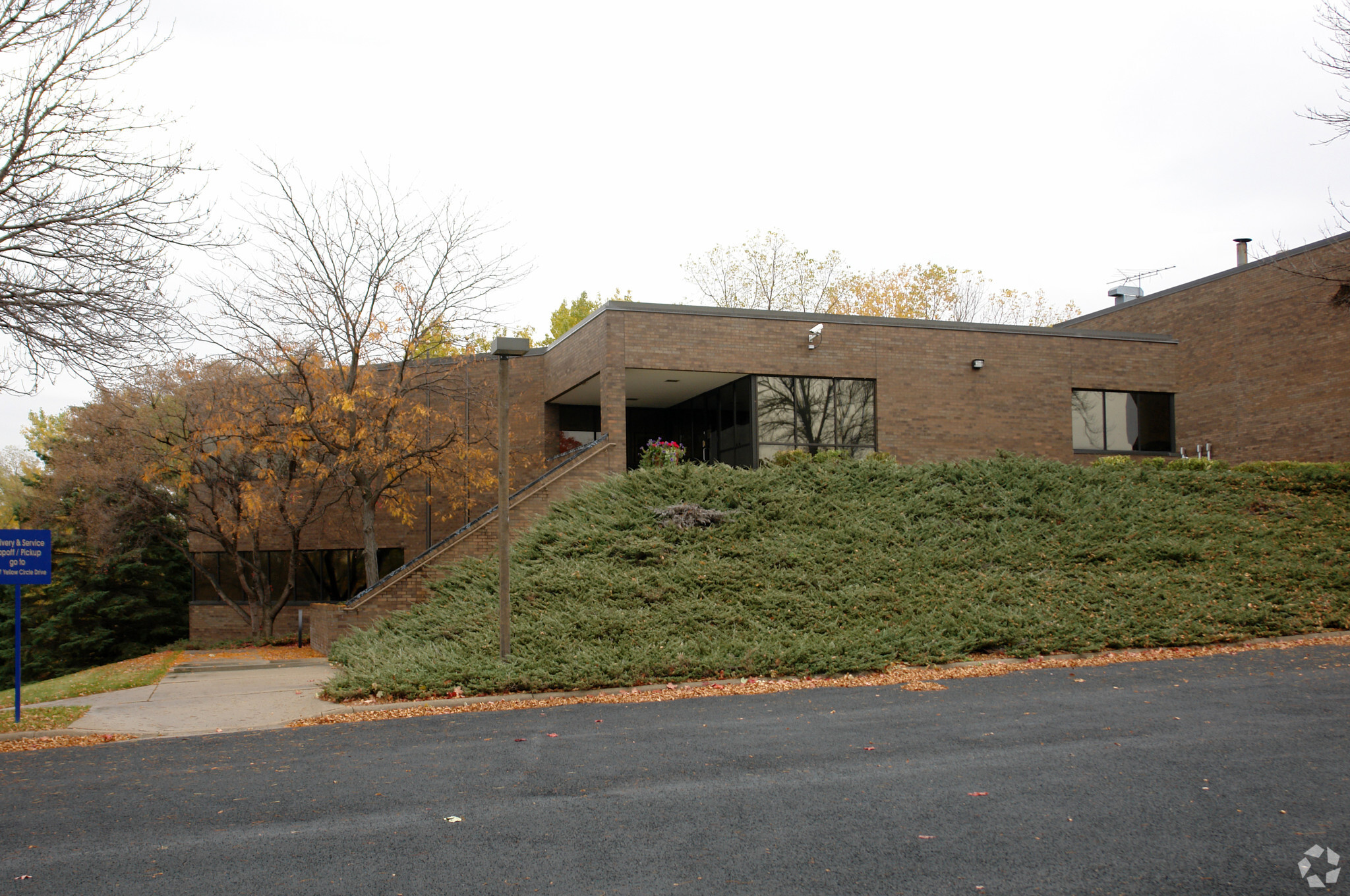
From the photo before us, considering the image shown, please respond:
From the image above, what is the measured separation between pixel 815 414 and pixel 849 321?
240cm

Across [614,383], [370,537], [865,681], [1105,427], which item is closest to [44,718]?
[370,537]

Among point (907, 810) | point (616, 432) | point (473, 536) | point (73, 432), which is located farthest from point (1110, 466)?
point (73, 432)

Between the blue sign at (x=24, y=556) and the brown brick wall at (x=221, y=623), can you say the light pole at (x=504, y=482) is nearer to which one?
the blue sign at (x=24, y=556)

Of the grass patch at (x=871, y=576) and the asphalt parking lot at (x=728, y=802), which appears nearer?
the asphalt parking lot at (x=728, y=802)

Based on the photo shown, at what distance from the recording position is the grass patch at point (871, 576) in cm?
1216

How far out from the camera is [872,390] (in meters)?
21.5

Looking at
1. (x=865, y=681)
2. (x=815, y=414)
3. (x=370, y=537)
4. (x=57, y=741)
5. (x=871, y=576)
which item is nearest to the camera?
(x=57, y=741)

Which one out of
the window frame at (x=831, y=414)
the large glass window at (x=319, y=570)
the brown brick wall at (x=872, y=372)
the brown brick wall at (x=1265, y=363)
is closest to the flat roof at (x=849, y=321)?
the brown brick wall at (x=872, y=372)

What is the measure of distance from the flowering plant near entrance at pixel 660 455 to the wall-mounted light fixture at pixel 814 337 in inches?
160

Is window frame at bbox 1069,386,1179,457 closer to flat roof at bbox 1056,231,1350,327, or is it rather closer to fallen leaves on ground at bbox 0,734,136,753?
flat roof at bbox 1056,231,1350,327

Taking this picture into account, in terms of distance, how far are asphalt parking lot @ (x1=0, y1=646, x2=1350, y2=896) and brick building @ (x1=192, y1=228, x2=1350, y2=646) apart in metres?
9.51

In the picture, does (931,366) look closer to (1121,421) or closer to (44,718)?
(1121,421)

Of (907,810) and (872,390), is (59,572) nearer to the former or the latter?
(872,390)

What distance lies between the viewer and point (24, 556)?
33.2 ft
